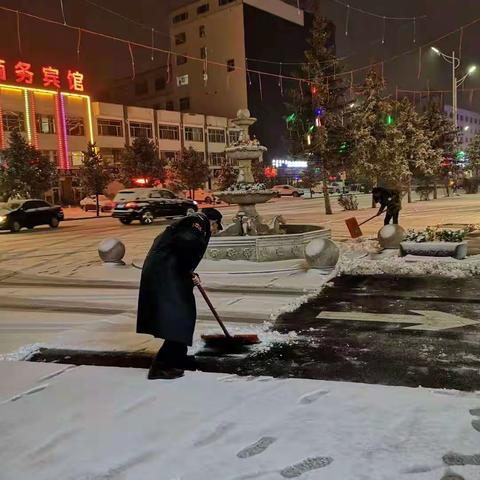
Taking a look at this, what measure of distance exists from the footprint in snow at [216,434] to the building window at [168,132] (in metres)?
57.0

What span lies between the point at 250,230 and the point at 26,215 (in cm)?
1559

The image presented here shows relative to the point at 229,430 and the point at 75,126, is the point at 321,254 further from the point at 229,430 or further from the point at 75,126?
the point at 75,126

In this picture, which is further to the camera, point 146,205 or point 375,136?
point 375,136

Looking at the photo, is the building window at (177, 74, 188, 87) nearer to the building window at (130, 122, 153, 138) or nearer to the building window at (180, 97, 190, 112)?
the building window at (180, 97, 190, 112)

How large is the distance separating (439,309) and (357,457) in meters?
4.36

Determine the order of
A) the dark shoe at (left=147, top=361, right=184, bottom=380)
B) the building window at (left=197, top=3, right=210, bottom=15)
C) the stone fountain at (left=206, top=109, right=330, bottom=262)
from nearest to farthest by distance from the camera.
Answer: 1. the dark shoe at (left=147, top=361, right=184, bottom=380)
2. the stone fountain at (left=206, top=109, right=330, bottom=262)
3. the building window at (left=197, top=3, right=210, bottom=15)

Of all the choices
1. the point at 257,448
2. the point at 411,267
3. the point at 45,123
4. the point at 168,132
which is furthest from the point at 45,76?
the point at 257,448

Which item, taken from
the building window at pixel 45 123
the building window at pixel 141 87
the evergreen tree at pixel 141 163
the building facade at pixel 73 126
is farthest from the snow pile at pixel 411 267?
the building window at pixel 141 87

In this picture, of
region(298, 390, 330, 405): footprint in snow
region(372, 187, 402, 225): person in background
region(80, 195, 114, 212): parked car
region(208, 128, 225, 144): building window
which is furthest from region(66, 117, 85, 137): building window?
region(298, 390, 330, 405): footprint in snow

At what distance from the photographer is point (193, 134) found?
63125mm

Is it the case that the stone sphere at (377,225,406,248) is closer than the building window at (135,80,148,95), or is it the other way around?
the stone sphere at (377,225,406,248)

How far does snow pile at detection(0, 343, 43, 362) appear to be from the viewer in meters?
5.64

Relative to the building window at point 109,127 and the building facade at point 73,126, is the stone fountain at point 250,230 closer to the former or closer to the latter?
the building facade at point 73,126

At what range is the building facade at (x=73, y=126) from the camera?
1655 inches
